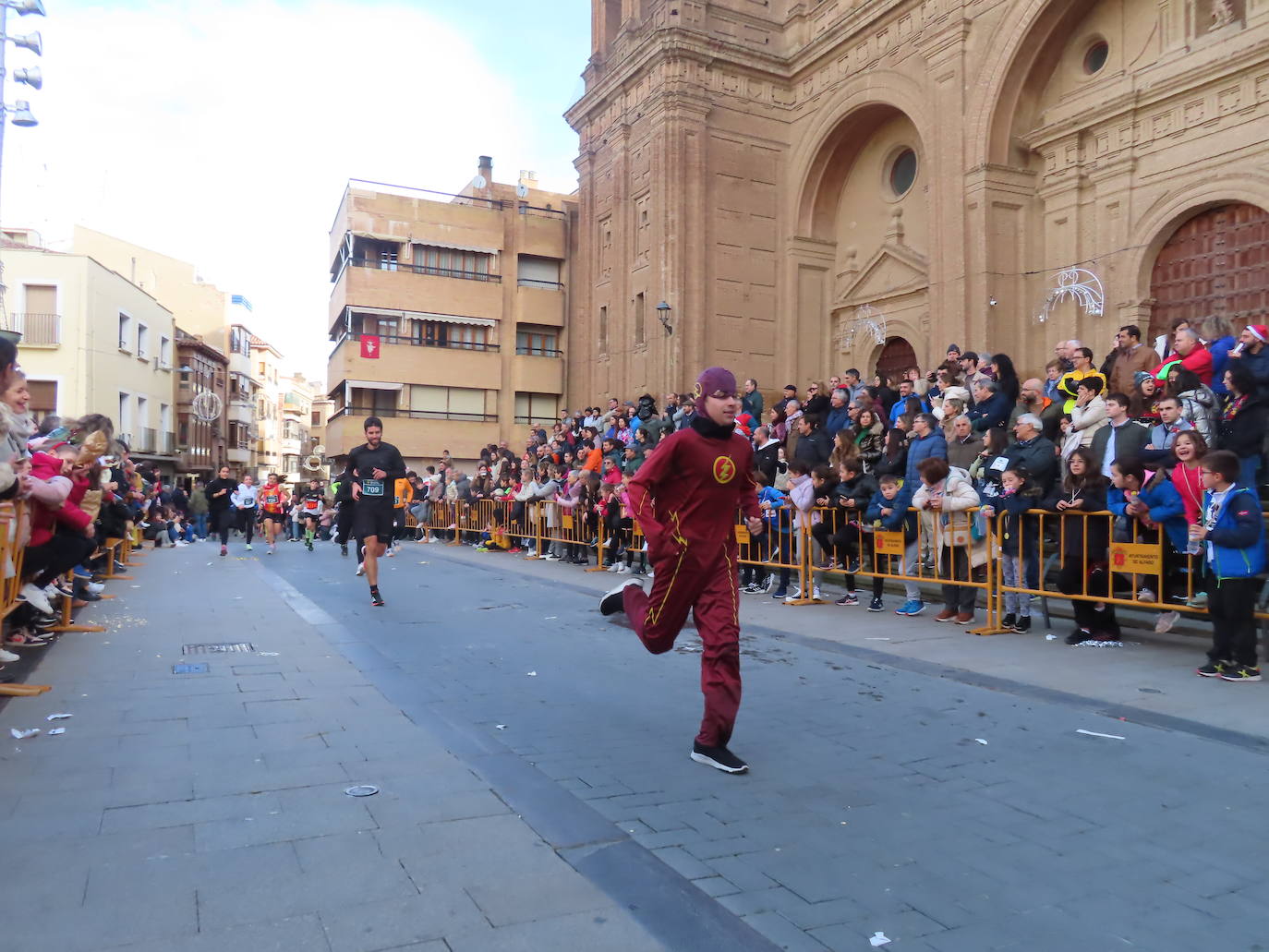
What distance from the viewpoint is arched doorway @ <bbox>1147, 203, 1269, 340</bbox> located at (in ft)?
50.5

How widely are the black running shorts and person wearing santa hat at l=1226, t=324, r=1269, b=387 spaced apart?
29.0ft

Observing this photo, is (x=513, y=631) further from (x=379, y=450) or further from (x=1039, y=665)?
(x=1039, y=665)

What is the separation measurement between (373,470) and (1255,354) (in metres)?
9.00

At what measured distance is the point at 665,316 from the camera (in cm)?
2584

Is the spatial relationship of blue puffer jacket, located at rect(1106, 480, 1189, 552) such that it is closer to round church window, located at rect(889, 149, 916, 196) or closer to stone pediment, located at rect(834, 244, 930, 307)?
stone pediment, located at rect(834, 244, 930, 307)

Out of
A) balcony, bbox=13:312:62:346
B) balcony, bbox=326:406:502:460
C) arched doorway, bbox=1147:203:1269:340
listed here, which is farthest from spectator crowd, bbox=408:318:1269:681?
balcony, bbox=13:312:62:346

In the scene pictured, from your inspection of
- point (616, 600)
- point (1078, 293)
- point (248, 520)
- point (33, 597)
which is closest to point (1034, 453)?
point (616, 600)

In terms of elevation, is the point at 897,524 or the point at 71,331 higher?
the point at 71,331

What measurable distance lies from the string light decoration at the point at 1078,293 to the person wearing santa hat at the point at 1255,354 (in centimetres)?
981

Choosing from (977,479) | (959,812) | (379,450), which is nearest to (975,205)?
(977,479)

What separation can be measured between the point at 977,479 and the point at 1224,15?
10741 millimetres

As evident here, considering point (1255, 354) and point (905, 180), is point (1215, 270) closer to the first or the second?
point (905, 180)

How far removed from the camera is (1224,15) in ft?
51.0

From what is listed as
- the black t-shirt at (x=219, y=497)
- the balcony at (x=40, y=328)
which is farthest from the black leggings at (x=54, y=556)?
the balcony at (x=40, y=328)
